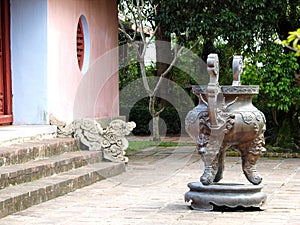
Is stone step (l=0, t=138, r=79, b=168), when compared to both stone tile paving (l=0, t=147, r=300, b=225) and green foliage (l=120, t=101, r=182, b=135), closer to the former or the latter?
stone tile paving (l=0, t=147, r=300, b=225)

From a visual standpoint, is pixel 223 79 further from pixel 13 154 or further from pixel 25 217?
pixel 25 217

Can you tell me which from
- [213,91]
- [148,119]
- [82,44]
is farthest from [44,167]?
[148,119]

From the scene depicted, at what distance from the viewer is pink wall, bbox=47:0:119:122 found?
9.26 meters

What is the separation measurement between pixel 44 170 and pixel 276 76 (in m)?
4.82

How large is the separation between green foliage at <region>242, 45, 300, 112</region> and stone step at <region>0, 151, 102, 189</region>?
319 cm

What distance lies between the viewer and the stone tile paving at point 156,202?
5.89 m

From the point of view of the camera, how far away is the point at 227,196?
20.3 ft

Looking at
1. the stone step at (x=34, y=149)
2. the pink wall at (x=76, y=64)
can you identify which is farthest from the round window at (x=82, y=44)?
the stone step at (x=34, y=149)

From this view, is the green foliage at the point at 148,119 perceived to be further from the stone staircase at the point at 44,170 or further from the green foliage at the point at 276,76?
the stone staircase at the point at 44,170

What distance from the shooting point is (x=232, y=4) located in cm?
1077

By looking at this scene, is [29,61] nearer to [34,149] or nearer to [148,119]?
[34,149]

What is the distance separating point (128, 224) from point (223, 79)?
1048 centimetres

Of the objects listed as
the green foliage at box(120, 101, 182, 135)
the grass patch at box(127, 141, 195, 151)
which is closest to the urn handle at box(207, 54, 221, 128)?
the grass patch at box(127, 141, 195, 151)

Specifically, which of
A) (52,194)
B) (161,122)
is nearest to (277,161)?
(52,194)
